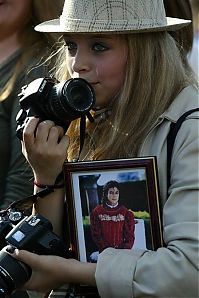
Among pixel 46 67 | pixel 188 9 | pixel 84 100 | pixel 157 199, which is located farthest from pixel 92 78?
pixel 188 9

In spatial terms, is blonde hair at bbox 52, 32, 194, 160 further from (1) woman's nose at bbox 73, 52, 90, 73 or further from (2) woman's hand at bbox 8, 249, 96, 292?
(2) woman's hand at bbox 8, 249, 96, 292

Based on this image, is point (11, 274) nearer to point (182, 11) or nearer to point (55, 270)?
point (55, 270)

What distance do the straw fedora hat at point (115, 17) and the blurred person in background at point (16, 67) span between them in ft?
1.82

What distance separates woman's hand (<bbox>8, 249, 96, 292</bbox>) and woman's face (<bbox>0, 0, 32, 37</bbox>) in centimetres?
111

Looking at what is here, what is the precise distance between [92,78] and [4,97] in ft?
2.16

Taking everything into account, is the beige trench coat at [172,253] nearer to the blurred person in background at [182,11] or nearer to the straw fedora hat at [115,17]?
the straw fedora hat at [115,17]

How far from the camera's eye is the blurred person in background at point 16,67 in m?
2.69

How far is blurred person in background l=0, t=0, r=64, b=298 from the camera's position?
A: 2.69 metres

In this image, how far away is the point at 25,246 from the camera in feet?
6.93

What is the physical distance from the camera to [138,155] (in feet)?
6.97

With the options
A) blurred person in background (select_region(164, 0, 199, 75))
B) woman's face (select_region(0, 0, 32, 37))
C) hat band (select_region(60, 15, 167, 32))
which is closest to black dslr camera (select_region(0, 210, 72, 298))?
hat band (select_region(60, 15, 167, 32))

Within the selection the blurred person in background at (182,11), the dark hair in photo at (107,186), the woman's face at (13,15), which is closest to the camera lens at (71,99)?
the dark hair in photo at (107,186)

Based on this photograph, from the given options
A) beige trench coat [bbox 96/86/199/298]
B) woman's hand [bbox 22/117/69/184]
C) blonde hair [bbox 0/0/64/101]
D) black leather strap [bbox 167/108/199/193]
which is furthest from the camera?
blonde hair [bbox 0/0/64/101]

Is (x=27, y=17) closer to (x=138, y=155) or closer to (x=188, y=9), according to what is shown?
(x=188, y=9)
